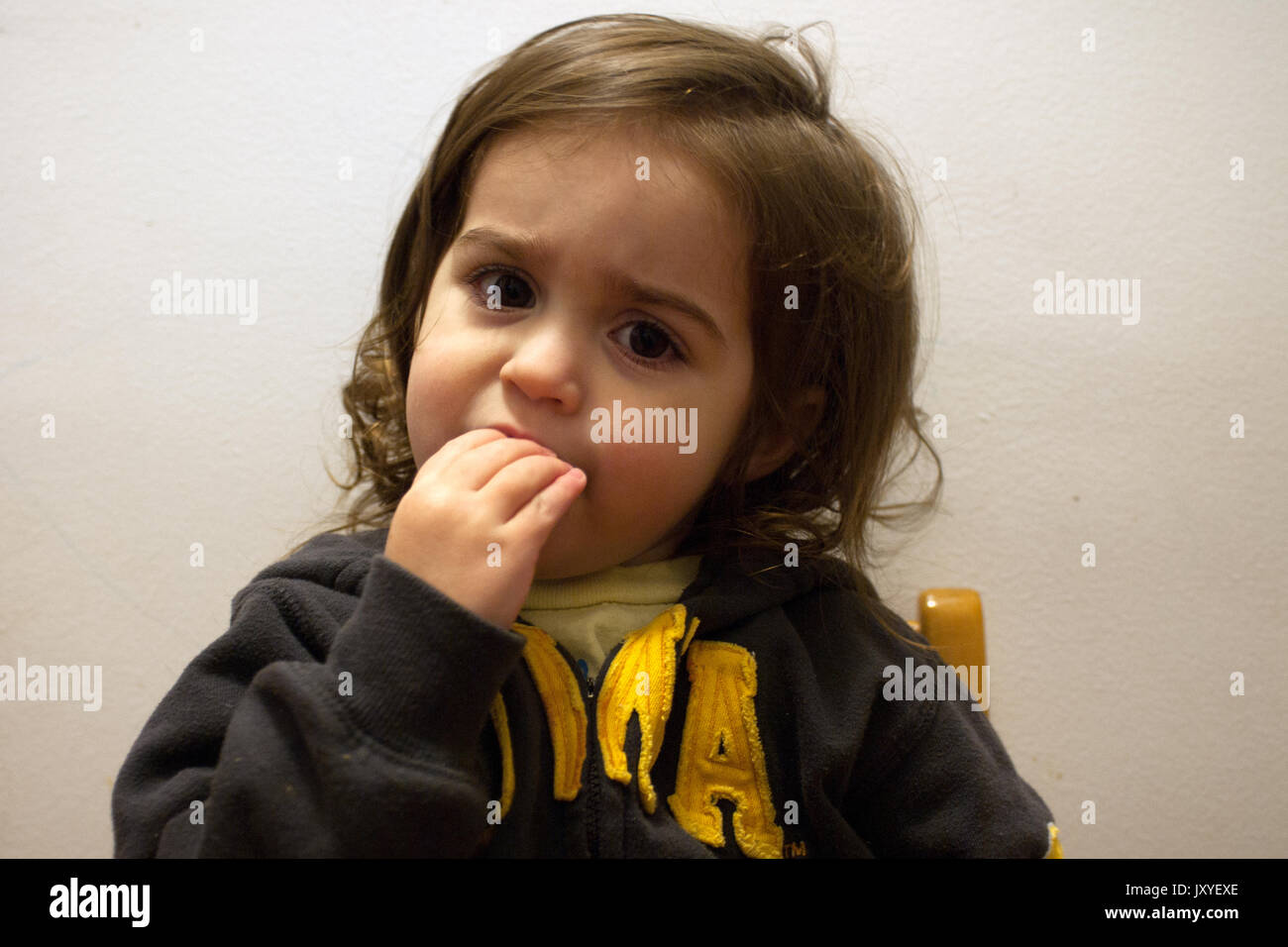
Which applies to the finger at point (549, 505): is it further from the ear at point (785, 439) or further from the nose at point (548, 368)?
the ear at point (785, 439)

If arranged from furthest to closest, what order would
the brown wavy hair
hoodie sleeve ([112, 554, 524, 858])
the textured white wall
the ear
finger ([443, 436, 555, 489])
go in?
the textured white wall < the ear < the brown wavy hair < finger ([443, 436, 555, 489]) < hoodie sleeve ([112, 554, 524, 858])

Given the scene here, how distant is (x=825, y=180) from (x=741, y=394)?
22cm

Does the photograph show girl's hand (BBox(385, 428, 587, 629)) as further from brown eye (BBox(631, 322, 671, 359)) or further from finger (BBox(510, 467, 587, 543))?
brown eye (BBox(631, 322, 671, 359))

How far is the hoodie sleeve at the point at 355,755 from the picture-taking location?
0.60 meters

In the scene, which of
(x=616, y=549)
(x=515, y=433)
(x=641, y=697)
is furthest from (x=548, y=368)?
(x=641, y=697)

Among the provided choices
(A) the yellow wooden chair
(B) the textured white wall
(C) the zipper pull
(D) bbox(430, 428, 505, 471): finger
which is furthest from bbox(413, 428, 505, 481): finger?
(A) the yellow wooden chair

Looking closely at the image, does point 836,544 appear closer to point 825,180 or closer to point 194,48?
point 825,180

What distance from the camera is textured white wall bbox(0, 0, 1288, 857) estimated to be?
1061mm

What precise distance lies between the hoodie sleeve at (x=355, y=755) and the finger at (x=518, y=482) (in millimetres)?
86

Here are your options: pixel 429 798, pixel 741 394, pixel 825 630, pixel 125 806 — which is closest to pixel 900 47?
pixel 741 394

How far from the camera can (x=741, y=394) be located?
0.86 m

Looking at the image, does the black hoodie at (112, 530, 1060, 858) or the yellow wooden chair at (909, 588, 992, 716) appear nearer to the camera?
the black hoodie at (112, 530, 1060, 858)

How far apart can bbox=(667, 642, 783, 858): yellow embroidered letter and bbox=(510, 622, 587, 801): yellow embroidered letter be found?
10cm

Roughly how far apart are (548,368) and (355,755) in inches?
12.5
